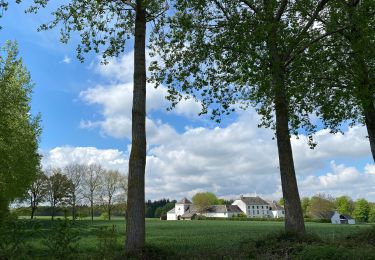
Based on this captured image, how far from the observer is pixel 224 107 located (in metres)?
18.5

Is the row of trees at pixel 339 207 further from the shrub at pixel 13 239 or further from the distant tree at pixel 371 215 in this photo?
the shrub at pixel 13 239

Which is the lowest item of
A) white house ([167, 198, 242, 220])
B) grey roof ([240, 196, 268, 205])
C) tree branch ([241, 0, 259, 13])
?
white house ([167, 198, 242, 220])

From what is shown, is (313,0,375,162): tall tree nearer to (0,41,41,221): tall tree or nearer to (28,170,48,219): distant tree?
(0,41,41,221): tall tree

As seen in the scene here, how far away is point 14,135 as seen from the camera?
2698 centimetres

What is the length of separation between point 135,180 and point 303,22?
1206cm

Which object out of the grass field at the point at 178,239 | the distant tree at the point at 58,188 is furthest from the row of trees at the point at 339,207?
the grass field at the point at 178,239

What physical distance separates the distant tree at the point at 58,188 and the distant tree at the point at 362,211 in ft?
351

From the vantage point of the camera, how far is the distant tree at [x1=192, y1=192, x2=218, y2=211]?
16862 centimetres

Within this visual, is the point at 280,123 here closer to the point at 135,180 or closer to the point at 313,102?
the point at 313,102

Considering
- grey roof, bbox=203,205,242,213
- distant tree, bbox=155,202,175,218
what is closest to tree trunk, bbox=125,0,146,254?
distant tree, bbox=155,202,175,218

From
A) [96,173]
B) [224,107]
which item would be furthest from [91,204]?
[224,107]

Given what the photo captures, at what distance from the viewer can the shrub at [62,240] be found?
243 inches

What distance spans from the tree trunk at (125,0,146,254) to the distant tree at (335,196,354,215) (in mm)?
149954

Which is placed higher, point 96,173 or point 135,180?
point 96,173
